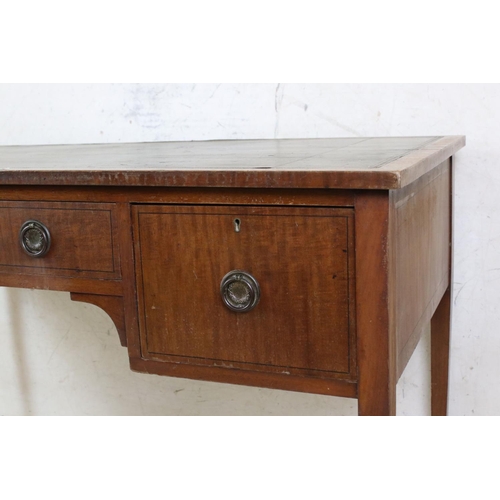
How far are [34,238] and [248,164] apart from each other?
0.36 metres

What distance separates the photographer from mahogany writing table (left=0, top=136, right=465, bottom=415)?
0.94 metres

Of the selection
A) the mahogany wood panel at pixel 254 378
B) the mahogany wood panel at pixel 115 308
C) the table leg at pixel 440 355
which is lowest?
the table leg at pixel 440 355

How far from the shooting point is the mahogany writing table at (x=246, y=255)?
3.09 ft

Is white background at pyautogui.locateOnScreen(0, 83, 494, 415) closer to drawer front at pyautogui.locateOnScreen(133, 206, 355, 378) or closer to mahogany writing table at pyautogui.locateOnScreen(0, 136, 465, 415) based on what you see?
mahogany writing table at pyautogui.locateOnScreen(0, 136, 465, 415)

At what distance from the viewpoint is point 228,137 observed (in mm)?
1691

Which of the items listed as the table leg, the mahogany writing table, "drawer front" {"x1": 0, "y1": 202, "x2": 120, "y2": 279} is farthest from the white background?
"drawer front" {"x1": 0, "y1": 202, "x2": 120, "y2": 279}

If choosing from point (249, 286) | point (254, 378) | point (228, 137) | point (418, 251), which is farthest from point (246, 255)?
point (228, 137)

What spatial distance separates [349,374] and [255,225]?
23cm

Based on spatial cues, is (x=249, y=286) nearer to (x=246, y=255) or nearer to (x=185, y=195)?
(x=246, y=255)

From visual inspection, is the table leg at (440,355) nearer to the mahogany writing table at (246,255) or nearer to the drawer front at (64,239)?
A: the mahogany writing table at (246,255)

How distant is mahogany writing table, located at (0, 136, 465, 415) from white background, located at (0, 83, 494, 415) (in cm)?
34

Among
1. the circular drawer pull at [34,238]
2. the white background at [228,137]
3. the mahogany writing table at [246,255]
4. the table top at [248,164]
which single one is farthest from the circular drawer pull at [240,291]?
the white background at [228,137]

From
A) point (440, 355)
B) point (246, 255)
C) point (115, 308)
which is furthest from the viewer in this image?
point (440, 355)

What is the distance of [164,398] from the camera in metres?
1.94
